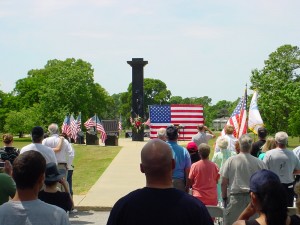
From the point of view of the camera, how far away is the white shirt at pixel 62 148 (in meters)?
12.1

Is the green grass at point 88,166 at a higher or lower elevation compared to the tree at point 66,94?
lower

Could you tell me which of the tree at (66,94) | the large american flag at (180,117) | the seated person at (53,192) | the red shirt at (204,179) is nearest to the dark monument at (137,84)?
the tree at (66,94)

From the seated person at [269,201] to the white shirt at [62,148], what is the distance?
801 cm

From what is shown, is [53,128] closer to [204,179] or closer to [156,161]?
[204,179]

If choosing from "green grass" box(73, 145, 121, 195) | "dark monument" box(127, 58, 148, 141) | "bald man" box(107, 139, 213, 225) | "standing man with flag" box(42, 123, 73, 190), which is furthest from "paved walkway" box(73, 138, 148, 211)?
"dark monument" box(127, 58, 148, 141)

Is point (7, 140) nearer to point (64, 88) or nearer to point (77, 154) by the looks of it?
point (77, 154)

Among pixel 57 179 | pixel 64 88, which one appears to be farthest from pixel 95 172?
pixel 64 88

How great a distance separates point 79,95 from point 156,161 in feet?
268

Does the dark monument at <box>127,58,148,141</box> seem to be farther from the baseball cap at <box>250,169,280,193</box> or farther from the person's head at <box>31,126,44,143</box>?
the baseball cap at <box>250,169,280,193</box>

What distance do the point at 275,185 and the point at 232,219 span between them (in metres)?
4.18

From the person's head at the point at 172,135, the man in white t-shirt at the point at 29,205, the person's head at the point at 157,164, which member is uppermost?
the person's head at the point at 172,135

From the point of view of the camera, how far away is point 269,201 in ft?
→ 14.0

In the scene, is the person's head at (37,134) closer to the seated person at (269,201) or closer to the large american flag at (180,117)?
the seated person at (269,201)

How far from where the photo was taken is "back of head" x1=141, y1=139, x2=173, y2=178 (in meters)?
4.12
